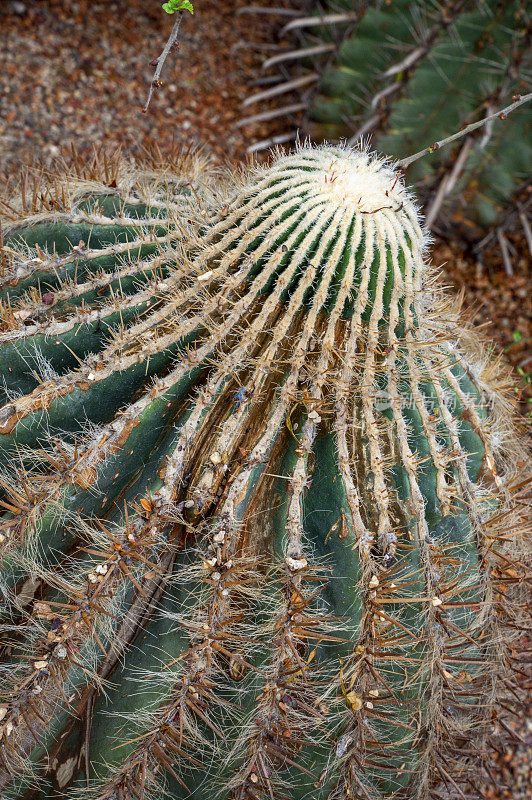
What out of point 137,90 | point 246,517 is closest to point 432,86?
point 137,90

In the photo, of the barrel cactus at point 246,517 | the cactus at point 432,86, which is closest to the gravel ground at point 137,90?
the cactus at point 432,86

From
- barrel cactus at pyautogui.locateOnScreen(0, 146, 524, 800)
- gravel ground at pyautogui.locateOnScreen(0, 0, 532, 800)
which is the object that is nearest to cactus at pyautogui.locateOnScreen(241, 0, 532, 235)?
gravel ground at pyautogui.locateOnScreen(0, 0, 532, 800)

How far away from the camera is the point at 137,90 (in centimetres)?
299

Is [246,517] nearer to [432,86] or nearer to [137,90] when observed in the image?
[432,86]

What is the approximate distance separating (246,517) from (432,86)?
1.94 m

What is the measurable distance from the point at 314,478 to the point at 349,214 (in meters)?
0.55

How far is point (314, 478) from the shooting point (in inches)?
53.7

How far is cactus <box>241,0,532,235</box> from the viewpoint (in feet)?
7.78

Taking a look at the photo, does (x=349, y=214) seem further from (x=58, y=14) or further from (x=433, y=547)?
(x=58, y=14)

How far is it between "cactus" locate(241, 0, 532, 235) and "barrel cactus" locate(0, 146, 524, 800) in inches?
49.1

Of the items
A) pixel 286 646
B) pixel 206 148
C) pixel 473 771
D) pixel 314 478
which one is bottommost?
pixel 473 771

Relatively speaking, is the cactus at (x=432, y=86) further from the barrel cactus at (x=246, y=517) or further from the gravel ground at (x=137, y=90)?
the barrel cactus at (x=246, y=517)

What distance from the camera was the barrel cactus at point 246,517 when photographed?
1.26m

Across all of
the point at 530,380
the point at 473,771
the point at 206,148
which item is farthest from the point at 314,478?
the point at 206,148
